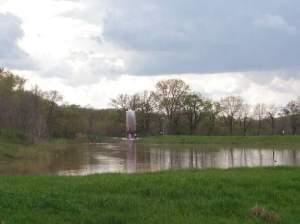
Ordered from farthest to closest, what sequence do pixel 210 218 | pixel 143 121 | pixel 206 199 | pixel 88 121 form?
pixel 88 121 → pixel 143 121 → pixel 206 199 → pixel 210 218

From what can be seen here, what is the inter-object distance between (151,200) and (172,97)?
93.6 metres

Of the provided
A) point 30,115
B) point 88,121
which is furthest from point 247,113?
point 30,115

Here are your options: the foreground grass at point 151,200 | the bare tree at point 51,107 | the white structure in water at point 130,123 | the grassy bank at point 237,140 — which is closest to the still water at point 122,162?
the foreground grass at point 151,200

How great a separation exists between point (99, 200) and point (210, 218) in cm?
234

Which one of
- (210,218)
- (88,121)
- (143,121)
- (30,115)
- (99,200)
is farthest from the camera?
(88,121)

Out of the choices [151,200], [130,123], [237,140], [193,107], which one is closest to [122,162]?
[151,200]

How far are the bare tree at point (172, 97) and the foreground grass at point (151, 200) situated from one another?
89.3 m

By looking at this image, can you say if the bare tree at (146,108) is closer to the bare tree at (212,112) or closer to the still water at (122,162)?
the bare tree at (212,112)

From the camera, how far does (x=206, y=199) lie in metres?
12.0

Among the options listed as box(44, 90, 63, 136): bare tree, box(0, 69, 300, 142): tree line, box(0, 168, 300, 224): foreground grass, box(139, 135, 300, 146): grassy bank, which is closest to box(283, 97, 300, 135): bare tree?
box(0, 69, 300, 142): tree line

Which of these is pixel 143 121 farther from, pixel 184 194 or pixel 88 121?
pixel 184 194

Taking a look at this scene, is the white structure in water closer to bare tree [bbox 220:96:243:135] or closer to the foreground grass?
bare tree [bbox 220:96:243:135]

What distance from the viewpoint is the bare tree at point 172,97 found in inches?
4109

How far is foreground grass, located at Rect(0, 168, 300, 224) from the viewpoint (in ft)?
32.3
